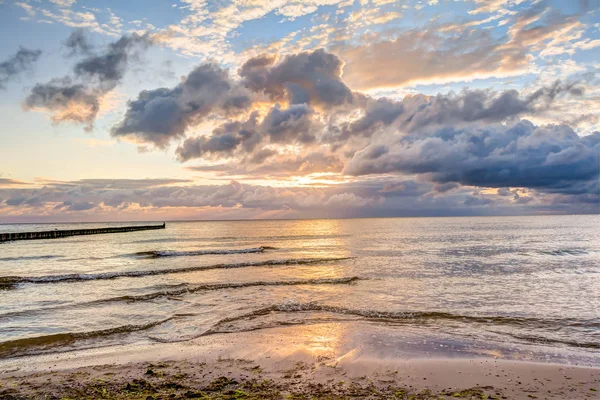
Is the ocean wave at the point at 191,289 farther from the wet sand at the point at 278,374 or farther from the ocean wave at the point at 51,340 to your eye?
the wet sand at the point at 278,374

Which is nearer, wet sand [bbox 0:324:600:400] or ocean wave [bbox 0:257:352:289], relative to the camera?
wet sand [bbox 0:324:600:400]

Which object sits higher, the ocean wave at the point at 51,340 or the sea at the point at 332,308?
the ocean wave at the point at 51,340

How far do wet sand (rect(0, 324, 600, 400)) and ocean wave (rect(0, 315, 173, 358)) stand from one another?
1279 mm

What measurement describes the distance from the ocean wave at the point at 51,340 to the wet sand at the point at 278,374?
128 cm

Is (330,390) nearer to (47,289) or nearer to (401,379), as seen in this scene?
(401,379)

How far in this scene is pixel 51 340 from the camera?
13.7 meters

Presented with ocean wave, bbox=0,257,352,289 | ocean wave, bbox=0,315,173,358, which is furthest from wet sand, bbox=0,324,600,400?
ocean wave, bbox=0,257,352,289

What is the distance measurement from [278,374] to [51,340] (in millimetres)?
9584

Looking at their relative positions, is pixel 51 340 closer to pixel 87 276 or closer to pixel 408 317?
pixel 408 317

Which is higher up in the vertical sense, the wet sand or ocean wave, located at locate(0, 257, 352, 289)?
the wet sand

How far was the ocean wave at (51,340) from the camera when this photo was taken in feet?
41.7

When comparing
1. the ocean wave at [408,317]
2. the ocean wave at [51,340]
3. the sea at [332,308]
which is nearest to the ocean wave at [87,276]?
the sea at [332,308]

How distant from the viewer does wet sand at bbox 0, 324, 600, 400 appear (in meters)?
8.48

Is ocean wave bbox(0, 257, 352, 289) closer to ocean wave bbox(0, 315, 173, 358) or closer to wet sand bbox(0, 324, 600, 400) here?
ocean wave bbox(0, 315, 173, 358)
